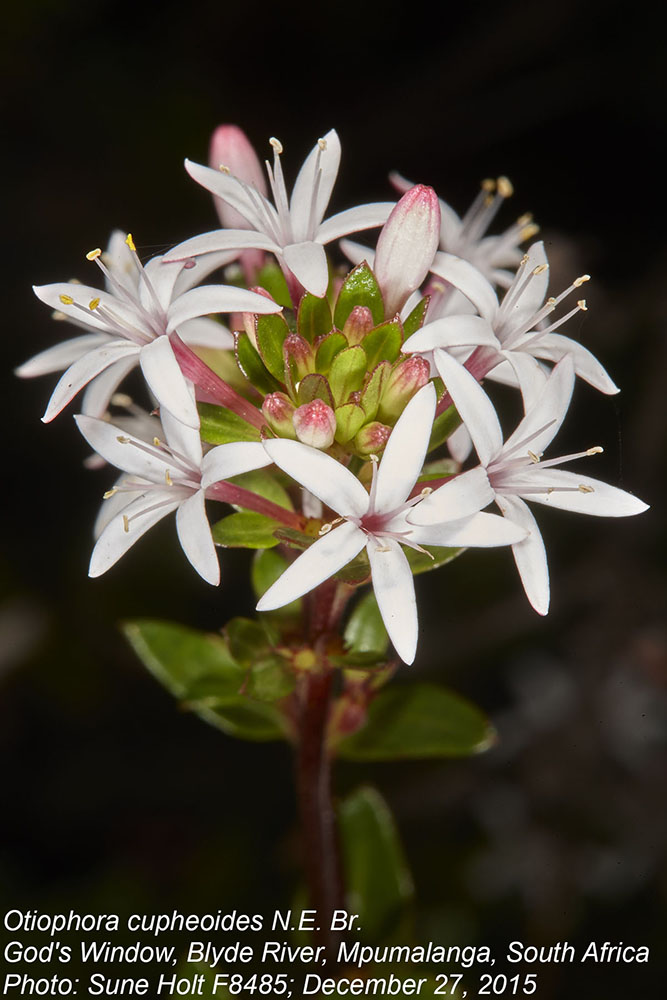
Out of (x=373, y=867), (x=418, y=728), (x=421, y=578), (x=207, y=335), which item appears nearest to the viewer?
(x=207, y=335)

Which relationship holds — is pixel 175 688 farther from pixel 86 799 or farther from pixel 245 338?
pixel 86 799

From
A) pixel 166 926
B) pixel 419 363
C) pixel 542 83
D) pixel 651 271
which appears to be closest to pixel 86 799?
pixel 166 926

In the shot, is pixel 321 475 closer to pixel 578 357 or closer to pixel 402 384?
pixel 402 384

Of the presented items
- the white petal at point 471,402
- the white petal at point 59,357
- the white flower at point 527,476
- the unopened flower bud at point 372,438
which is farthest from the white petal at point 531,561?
the white petal at point 59,357

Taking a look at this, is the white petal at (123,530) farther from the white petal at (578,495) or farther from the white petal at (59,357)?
the white petal at (578,495)

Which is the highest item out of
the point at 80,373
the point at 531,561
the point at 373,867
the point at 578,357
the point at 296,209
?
the point at 296,209

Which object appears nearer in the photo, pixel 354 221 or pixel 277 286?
pixel 354 221

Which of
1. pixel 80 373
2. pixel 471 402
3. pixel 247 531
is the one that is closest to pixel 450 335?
pixel 471 402

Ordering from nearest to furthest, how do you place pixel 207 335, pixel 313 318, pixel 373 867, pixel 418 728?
pixel 313 318, pixel 207 335, pixel 418 728, pixel 373 867
